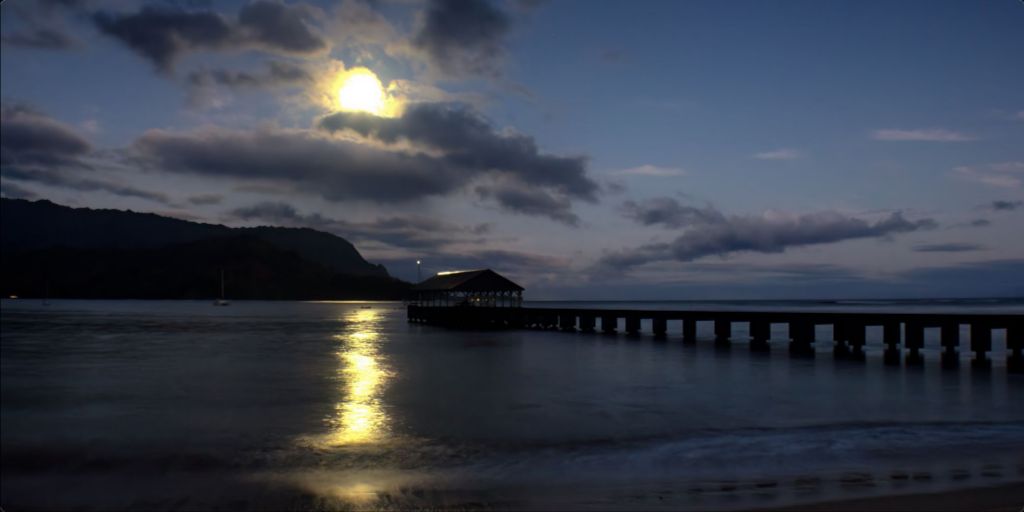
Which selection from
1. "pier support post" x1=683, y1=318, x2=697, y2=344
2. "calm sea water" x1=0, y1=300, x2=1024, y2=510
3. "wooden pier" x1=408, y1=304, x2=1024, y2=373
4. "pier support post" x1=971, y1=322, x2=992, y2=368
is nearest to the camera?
"calm sea water" x1=0, y1=300, x2=1024, y2=510

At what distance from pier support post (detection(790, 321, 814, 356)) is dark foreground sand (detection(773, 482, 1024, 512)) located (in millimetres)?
27416

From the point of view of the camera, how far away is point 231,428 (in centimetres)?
1399

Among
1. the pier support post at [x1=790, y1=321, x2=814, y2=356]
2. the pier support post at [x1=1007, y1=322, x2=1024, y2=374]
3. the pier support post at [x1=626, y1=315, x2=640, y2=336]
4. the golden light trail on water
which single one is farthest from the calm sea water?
the pier support post at [x1=626, y1=315, x2=640, y2=336]

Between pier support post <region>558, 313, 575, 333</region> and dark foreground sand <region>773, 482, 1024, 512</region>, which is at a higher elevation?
dark foreground sand <region>773, 482, 1024, 512</region>

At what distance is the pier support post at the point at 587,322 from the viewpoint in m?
54.0

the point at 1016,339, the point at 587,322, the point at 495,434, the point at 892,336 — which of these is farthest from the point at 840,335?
the point at 495,434

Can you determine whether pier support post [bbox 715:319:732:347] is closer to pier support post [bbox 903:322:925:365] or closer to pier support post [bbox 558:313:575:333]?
pier support post [bbox 903:322:925:365]

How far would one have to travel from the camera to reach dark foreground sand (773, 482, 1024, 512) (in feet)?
25.3

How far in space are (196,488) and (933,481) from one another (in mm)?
10118

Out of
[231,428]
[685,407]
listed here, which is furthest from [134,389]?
[685,407]

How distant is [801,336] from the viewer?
36.0 meters

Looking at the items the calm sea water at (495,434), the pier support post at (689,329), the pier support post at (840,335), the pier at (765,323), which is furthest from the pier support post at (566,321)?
the calm sea water at (495,434)

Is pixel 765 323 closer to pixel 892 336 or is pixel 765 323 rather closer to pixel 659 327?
pixel 892 336

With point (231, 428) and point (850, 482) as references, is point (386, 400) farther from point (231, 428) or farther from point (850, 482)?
point (850, 482)
